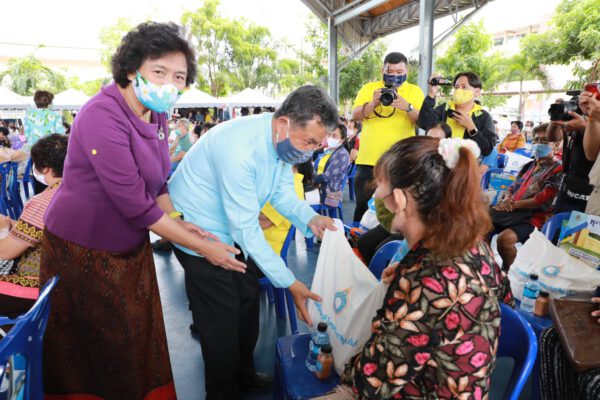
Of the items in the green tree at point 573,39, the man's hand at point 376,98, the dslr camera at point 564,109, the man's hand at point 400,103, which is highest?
the green tree at point 573,39

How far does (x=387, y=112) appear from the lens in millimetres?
3045

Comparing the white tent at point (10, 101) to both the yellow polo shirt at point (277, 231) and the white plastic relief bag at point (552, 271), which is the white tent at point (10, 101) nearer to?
the yellow polo shirt at point (277, 231)

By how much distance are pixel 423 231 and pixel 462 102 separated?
7.67 ft

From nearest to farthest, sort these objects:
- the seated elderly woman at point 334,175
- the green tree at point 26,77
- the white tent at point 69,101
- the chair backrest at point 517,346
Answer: the chair backrest at point 517,346
the seated elderly woman at point 334,175
the white tent at point 69,101
the green tree at point 26,77

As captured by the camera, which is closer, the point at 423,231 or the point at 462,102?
the point at 423,231

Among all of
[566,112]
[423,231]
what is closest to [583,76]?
[566,112]

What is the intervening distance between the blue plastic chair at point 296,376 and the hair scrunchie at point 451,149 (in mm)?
800

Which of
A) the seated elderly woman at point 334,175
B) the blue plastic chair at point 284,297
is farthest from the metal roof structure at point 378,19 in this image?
the blue plastic chair at point 284,297

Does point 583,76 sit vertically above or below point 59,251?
above

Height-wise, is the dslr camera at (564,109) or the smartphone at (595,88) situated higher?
the smartphone at (595,88)

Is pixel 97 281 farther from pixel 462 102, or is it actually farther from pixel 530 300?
pixel 462 102

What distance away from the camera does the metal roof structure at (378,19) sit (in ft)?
20.1

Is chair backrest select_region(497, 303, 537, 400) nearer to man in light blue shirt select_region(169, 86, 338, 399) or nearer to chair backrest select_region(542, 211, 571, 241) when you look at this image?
man in light blue shirt select_region(169, 86, 338, 399)

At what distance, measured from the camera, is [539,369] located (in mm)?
1532
